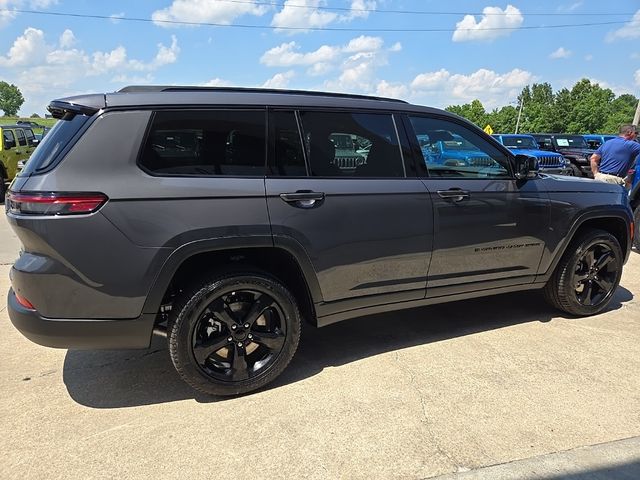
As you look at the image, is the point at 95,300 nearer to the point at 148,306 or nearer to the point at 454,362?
the point at 148,306

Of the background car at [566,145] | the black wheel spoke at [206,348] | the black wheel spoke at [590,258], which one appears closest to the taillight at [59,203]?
the black wheel spoke at [206,348]

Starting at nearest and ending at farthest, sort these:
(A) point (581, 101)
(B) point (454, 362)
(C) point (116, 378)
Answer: (C) point (116, 378) < (B) point (454, 362) < (A) point (581, 101)

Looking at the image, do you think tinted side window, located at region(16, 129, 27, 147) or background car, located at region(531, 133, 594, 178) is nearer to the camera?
tinted side window, located at region(16, 129, 27, 147)

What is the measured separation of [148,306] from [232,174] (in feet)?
2.96

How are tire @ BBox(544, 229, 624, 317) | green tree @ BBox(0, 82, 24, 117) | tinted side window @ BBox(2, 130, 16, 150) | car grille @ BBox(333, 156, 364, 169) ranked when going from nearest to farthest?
car grille @ BBox(333, 156, 364, 169) → tire @ BBox(544, 229, 624, 317) → tinted side window @ BBox(2, 130, 16, 150) → green tree @ BBox(0, 82, 24, 117)

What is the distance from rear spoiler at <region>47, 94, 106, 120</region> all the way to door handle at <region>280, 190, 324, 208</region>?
114 centimetres

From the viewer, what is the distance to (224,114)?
9.49 feet

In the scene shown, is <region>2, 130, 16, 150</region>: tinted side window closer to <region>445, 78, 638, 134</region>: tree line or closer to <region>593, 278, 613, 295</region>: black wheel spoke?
<region>593, 278, 613, 295</region>: black wheel spoke

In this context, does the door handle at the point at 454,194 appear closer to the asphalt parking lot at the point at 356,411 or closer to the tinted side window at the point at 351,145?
the tinted side window at the point at 351,145

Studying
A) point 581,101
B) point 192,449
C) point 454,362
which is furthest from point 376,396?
point 581,101

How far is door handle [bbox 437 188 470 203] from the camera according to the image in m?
3.45

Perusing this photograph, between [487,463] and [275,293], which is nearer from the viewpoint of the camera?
[487,463]

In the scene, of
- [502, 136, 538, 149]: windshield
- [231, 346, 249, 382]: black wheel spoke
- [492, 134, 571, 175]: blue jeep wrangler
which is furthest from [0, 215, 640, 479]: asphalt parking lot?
[502, 136, 538, 149]: windshield

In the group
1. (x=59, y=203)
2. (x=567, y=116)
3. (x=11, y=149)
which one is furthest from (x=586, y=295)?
(x=567, y=116)
